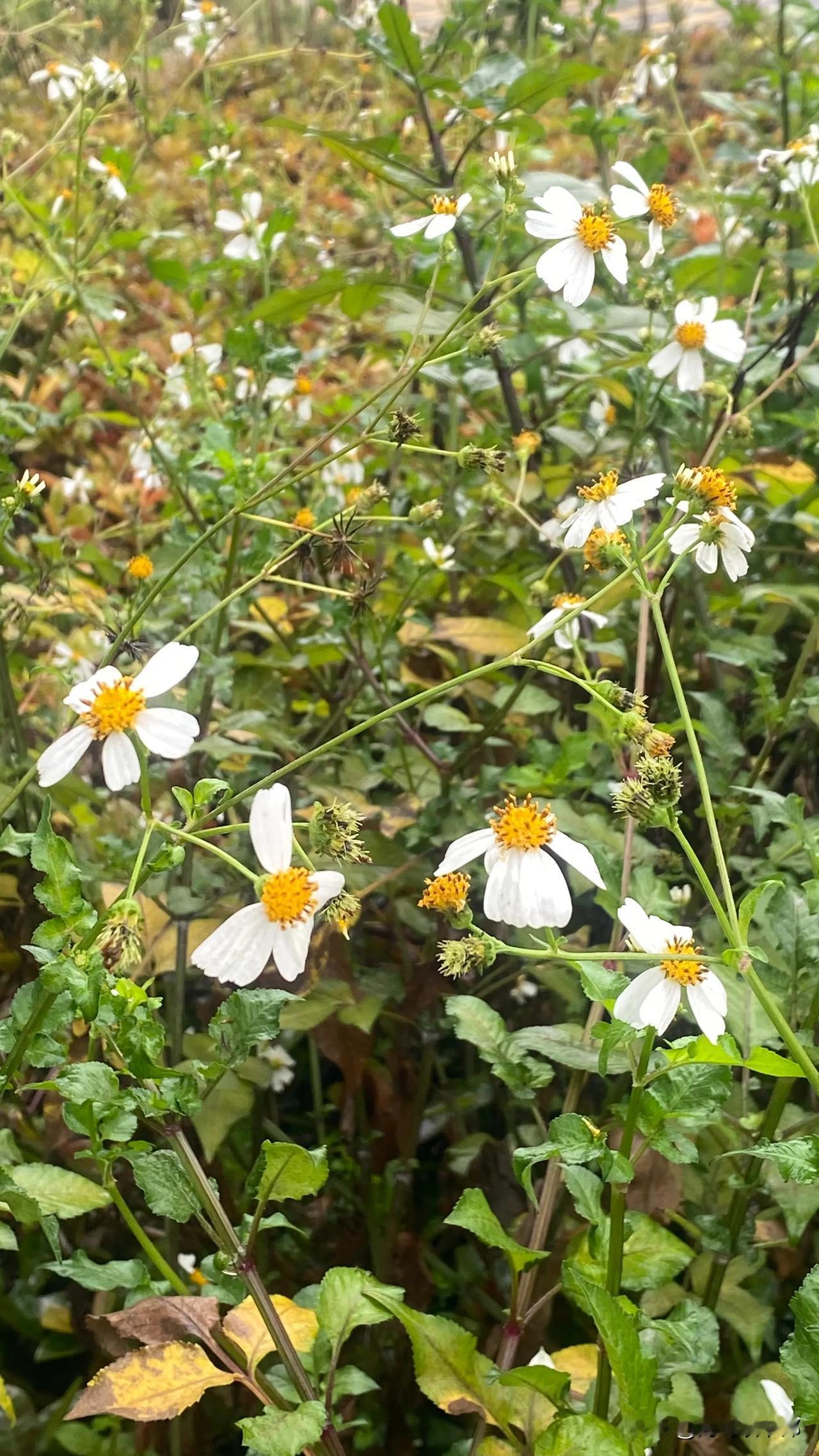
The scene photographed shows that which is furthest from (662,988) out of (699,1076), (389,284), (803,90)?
(803,90)

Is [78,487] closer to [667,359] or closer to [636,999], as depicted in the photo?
[667,359]

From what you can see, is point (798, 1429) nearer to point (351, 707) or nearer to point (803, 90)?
point (351, 707)

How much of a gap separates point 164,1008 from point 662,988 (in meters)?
0.60

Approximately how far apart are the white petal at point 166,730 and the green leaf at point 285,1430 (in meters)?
0.34

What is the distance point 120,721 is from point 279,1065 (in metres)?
0.60

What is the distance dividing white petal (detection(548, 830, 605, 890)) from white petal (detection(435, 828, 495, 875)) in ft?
0.12

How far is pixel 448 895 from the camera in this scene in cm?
63

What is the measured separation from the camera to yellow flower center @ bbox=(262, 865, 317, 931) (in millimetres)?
574

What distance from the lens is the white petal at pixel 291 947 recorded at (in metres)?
0.57

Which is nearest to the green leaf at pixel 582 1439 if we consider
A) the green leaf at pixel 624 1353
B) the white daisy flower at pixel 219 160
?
the green leaf at pixel 624 1353

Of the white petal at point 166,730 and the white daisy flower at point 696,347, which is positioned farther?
the white daisy flower at point 696,347

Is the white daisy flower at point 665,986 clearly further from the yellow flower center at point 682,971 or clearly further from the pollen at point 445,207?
the pollen at point 445,207

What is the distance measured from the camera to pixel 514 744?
124cm

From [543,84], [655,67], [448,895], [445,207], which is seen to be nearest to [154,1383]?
[448,895]
